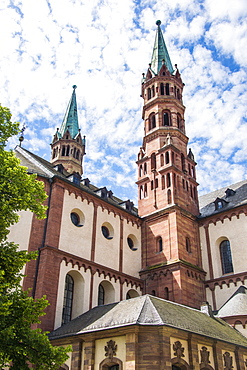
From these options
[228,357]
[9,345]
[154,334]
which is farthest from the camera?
[228,357]

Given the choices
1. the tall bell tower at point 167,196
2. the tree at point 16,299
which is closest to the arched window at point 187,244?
the tall bell tower at point 167,196

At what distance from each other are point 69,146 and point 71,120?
220 inches

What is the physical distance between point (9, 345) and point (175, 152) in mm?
26111

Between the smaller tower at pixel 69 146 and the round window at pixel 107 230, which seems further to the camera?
the smaller tower at pixel 69 146

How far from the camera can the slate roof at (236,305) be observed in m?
25.2

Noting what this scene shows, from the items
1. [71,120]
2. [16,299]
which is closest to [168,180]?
[16,299]

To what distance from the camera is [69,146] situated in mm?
55406

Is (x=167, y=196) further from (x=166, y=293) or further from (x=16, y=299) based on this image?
(x=16, y=299)

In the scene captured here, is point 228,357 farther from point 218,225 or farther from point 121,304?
point 218,225

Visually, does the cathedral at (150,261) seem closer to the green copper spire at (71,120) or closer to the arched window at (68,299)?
the arched window at (68,299)

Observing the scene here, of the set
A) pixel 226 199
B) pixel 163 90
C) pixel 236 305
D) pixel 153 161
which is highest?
pixel 163 90

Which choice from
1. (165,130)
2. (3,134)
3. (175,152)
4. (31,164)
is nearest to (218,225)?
(175,152)

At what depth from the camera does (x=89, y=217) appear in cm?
2855

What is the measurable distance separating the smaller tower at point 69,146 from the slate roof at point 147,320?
33100mm
